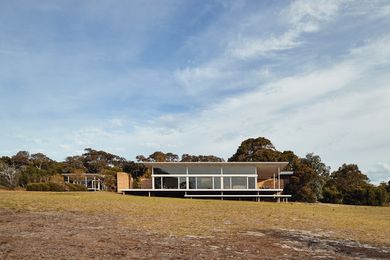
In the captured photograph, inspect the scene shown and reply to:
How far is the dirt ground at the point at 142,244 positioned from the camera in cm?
953

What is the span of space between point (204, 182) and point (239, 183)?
11.9 ft

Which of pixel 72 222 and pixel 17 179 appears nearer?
pixel 72 222

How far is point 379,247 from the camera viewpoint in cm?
1327

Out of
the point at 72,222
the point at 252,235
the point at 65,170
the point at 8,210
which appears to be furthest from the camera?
the point at 65,170

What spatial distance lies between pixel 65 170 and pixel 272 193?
154 ft

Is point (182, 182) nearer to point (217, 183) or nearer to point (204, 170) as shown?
point (204, 170)

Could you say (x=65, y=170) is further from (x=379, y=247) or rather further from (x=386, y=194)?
(x=379, y=247)

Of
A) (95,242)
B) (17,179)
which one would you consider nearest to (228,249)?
(95,242)

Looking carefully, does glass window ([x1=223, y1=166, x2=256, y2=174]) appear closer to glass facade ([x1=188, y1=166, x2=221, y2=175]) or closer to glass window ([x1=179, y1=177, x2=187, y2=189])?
glass facade ([x1=188, y1=166, x2=221, y2=175])

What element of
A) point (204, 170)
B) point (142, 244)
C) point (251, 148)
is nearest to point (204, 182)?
point (204, 170)

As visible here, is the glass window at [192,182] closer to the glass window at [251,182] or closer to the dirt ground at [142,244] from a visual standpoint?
the glass window at [251,182]

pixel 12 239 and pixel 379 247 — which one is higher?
pixel 12 239

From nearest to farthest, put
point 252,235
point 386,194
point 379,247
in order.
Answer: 1. point 379,247
2. point 252,235
3. point 386,194

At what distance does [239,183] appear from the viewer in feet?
146
